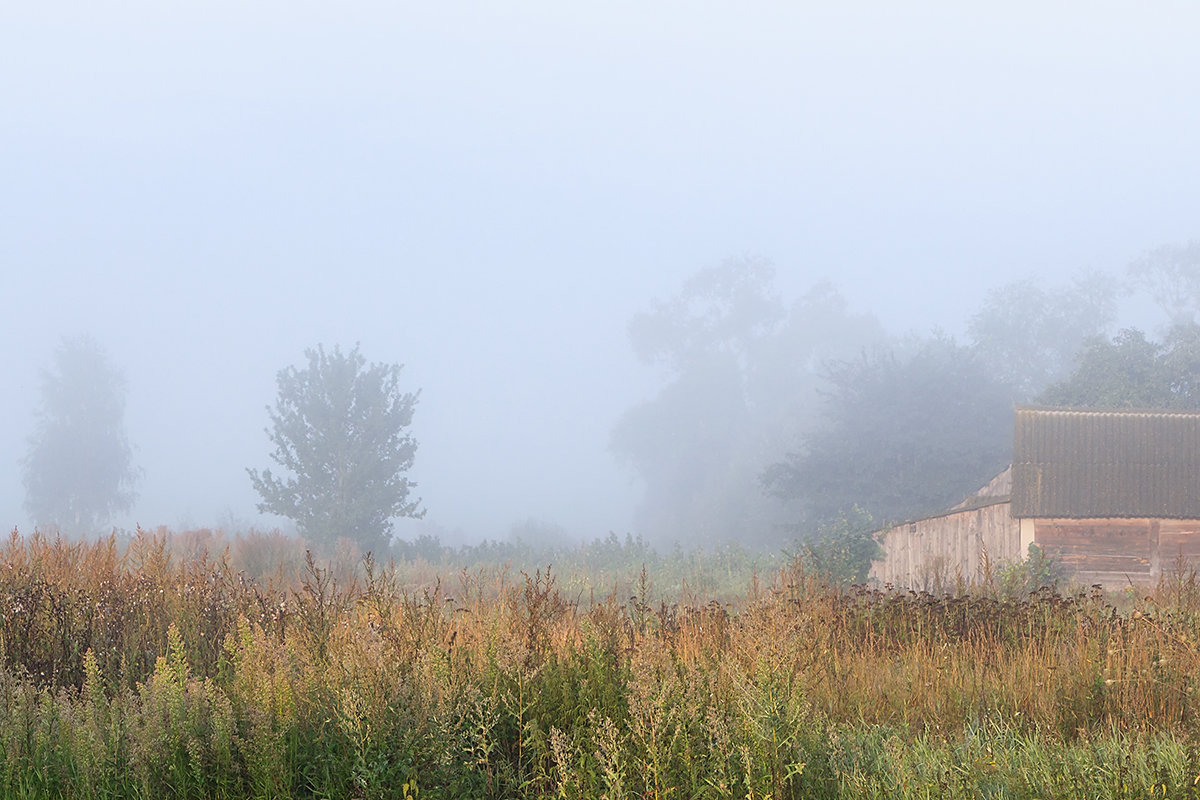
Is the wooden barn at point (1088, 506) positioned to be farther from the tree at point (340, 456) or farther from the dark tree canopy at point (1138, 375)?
the tree at point (340, 456)

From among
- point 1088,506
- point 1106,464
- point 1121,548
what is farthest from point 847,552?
point 1106,464

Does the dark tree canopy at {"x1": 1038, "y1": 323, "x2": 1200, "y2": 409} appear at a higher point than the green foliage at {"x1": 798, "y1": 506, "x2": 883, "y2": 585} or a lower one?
higher

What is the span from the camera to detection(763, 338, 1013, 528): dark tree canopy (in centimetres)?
3559

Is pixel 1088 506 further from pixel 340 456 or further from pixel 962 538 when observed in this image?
pixel 340 456

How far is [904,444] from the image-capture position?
1459 inches

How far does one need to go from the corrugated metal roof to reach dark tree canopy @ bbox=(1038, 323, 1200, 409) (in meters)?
12.5

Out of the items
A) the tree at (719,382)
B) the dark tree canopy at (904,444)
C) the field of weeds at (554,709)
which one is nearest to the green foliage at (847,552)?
the dark tree canopy at (904,444)

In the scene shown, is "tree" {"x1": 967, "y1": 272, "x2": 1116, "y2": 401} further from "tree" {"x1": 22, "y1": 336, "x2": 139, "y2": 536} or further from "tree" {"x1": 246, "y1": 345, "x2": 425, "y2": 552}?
"tree" {"x1": 22, "y1": 336, "x2": 139, "y2": 536}

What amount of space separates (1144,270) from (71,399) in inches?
2749

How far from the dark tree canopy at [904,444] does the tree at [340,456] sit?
1431cm

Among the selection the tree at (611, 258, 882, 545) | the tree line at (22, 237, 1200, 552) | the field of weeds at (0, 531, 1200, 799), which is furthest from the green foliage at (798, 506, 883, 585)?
the tree at (611, 258, 882, 545)

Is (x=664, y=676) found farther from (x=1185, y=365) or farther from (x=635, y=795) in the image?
(x=1185, y=365)

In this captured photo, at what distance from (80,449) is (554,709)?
180 ft

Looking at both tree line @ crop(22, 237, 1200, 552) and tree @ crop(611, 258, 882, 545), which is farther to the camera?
tree @ crop(611, 258, 882, 545)
